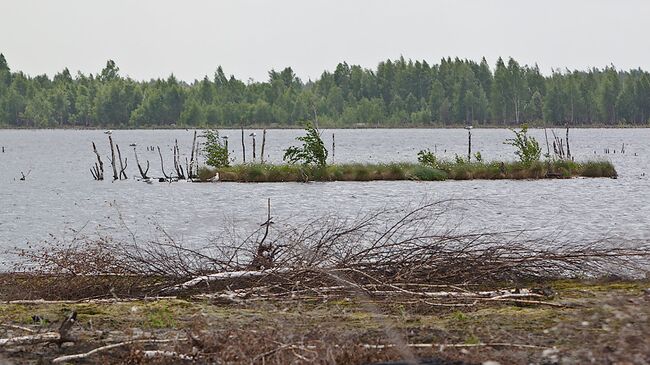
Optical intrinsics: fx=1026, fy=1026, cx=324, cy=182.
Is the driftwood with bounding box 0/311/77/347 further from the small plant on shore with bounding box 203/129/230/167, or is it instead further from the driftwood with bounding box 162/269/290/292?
the small plant on shore with bounding box 203/129/230/167

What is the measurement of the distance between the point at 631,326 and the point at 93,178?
56422mm

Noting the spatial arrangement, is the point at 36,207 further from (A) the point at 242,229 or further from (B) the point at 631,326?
(B) the point at 631,326

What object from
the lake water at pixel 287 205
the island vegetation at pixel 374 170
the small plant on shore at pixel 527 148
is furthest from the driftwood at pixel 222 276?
the small plant on shore at pixel 527 148

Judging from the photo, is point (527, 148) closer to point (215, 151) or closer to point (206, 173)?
point (215, 151)

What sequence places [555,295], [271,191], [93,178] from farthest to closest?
[93,178], [271,191], [555,295]

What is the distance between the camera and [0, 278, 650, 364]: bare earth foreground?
977cm

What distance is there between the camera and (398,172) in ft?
180

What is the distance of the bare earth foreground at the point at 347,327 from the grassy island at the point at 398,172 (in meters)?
38.7

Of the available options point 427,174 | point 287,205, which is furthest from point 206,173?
point 287,205

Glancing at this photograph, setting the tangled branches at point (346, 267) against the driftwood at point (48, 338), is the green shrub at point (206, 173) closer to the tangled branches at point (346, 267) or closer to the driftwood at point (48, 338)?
the tangled branches at point (346, 267)

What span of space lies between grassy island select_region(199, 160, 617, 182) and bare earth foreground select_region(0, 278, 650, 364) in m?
38.7

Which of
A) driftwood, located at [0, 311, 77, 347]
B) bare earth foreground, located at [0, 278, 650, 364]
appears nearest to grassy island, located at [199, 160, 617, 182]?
bare earth foreground, located at [0, 278, 650, 364]

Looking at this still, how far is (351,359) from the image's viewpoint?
9523mm

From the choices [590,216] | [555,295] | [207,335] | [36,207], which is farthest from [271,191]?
[207,335]
